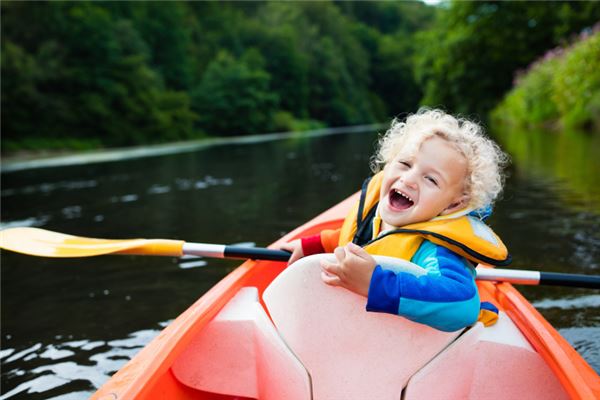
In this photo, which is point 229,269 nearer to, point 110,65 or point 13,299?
point 13,299

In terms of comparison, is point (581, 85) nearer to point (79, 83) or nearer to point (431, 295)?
point (431, 295)

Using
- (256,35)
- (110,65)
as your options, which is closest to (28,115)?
(110,65)

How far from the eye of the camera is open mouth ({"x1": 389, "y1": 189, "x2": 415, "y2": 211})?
1696 millimetres

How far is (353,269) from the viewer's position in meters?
1.40

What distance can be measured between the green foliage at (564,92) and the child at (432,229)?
1143cm

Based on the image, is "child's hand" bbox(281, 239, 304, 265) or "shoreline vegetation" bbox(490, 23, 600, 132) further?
"shoreline vegetation" bbox(490, 23, 600, 132)

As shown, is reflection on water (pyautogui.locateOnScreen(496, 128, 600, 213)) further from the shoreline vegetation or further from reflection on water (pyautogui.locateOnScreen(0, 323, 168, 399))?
reflection on water (pyautogui.locateOnScreen(0, 323, 168, 399))

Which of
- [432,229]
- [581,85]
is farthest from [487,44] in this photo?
[432,229]

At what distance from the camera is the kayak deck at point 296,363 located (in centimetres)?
157

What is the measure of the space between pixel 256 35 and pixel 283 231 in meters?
37.0

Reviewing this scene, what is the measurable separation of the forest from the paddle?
1088 cm

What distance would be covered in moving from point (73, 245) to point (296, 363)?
1.68m

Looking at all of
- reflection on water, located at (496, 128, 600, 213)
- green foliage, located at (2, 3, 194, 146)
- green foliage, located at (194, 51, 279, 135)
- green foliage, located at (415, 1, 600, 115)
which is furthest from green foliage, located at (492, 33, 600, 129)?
green foliage, located at (194, 51, 279, 135)

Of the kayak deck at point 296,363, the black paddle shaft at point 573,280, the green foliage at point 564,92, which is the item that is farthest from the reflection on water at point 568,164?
the kayak deck at point 296,363
